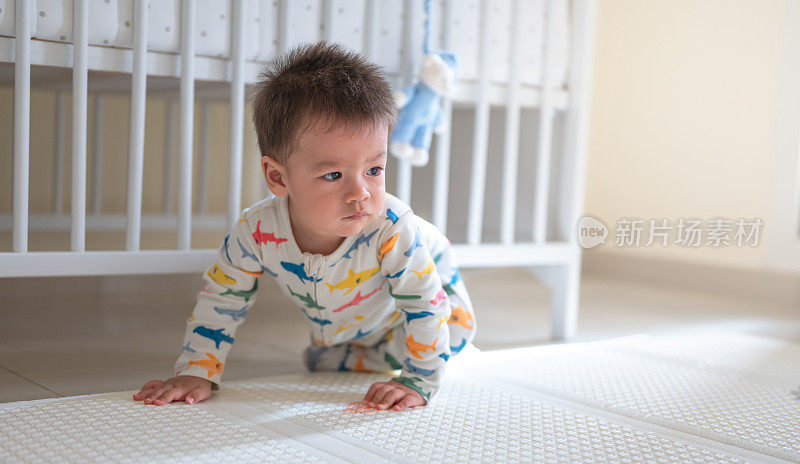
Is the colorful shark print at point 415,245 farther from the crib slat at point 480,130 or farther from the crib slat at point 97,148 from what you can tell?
the crib slat at point 97,148

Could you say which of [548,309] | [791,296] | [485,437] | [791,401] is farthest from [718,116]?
[485,437]

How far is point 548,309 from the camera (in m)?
1.90

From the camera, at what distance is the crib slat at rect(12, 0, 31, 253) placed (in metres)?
1.03

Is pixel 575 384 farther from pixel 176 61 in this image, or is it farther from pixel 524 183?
pixel 176 61

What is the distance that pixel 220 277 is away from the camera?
41.6 inches

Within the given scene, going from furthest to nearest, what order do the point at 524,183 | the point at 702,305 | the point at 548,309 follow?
the point at 702,305
the point at 548,309
the point at 524,183

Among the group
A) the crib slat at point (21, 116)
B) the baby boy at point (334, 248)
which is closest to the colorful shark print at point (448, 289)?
the baby boy at point (334, 248)

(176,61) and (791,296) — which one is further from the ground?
(176,61)

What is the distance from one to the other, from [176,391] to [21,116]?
412 mm

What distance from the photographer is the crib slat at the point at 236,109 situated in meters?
1.18

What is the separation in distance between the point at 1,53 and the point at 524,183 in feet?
3.15

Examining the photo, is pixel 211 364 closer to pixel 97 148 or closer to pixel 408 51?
pixel 408 51

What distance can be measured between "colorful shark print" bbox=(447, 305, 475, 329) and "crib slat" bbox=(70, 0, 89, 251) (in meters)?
0.51
